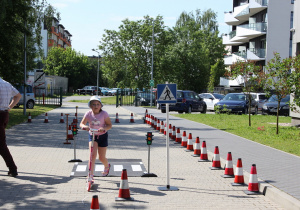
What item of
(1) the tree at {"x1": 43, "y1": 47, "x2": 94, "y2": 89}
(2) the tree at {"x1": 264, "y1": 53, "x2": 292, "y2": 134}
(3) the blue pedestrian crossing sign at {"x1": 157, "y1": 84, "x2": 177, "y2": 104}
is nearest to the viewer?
(3) the blue pedestrian crossing sign at {"x1": 157, "y1": 84, "x2": 177, "y2": 104}

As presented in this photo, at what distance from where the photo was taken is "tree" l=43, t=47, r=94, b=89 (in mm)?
83000

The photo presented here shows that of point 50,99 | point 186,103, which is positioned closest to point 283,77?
point 186,103

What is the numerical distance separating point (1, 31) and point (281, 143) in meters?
14.3

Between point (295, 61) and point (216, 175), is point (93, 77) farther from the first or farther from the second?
point (216, 175)

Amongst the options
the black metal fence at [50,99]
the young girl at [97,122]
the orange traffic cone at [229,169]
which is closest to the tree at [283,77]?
the orange traffic cone at [229,169]

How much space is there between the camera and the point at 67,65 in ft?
274

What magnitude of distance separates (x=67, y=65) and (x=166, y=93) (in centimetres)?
7780

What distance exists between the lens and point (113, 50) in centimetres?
5128

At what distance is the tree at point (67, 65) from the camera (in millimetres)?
83000

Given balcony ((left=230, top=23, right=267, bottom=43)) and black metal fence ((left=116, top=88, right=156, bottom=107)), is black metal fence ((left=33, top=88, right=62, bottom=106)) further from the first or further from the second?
balcony ((left=230, top=23, right=267, bottom=43))

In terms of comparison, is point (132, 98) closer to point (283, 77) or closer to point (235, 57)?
point (235, 57)

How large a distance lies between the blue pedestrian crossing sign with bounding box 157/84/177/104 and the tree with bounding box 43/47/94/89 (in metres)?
76.8

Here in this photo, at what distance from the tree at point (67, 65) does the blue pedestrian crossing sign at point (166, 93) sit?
76.8 m

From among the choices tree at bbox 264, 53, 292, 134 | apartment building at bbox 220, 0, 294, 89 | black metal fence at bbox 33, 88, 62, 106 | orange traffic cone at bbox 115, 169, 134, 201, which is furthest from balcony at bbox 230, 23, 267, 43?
orange traffic cone at bbox 115, 169, 134, 201
